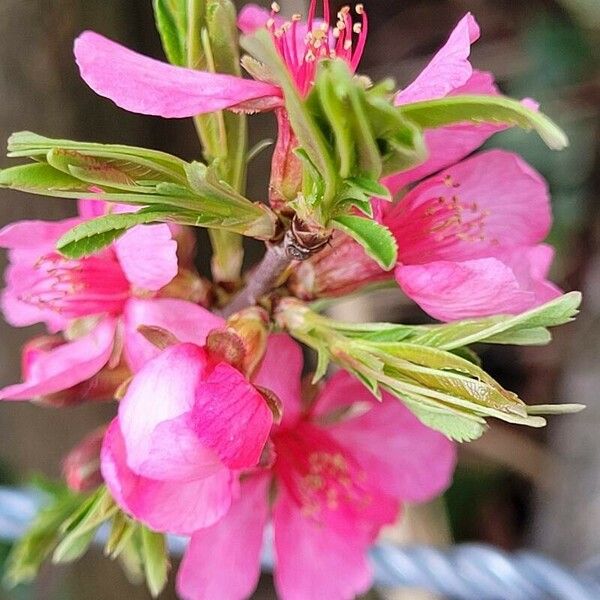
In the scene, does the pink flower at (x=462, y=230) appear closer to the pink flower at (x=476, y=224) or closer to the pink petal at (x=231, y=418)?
the pink flower at (x=476, y=224)

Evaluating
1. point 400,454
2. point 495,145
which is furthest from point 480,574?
point 495,145

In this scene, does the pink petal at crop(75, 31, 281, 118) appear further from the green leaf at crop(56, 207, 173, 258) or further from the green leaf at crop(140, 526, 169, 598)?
the green leaf at crop(140, 526, 169, 598)

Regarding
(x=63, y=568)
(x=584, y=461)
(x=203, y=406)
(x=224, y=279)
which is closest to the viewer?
(x=203, y=406)

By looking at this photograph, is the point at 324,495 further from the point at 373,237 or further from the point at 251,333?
the point at 373,237

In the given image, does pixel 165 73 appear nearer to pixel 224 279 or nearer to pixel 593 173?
pixel 224 279

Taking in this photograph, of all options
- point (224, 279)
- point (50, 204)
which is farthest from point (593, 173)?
point (224, 279)

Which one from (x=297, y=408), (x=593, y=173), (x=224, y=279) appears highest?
(x=224, y=279)
